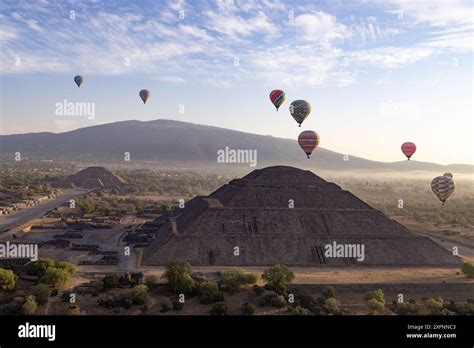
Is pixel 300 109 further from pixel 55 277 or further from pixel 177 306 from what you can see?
pixel 55 277

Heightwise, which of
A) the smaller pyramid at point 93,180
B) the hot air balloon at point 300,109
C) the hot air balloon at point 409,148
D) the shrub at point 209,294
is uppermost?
the hot air balloon at point 300,109

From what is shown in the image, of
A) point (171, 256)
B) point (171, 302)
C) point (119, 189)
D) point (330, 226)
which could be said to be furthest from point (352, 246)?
point (119, 189)

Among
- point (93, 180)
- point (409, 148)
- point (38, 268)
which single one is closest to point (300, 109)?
point (409, 148)

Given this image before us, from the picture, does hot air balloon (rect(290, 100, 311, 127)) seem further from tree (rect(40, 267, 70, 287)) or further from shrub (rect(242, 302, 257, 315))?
tree (rect(40, 267, 70, 287))

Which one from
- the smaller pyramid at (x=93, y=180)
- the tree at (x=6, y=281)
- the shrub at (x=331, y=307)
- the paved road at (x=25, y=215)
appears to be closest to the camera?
the shrub at (x=331, y=307)

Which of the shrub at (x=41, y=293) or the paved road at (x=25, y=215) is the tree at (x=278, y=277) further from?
the paved road at (x=25, y=215)

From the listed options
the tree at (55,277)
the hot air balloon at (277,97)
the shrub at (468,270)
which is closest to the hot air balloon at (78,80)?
the hot air balloon at (277,97)

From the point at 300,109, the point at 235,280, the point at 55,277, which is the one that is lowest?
the point at 235,280
